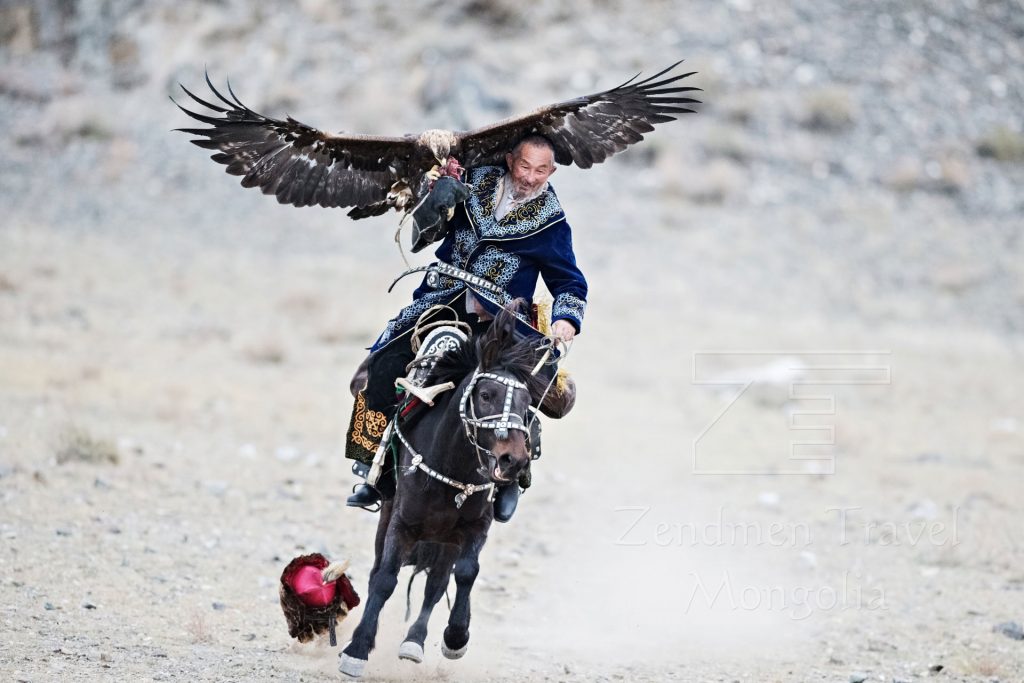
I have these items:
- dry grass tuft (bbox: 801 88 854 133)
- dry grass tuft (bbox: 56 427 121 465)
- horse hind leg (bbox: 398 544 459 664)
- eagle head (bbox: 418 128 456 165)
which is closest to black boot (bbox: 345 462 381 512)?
horse hind leg (bbox: 398 544 459 664)

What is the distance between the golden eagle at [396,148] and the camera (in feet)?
20.3

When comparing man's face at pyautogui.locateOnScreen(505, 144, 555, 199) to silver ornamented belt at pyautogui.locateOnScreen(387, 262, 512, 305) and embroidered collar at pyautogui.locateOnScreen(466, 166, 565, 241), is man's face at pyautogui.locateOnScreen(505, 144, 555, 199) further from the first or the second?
silver ornamented belt at pyautogui.locateOnScreen(387, 262, 512, 305)

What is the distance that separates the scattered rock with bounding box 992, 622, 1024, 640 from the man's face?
13.8 feet

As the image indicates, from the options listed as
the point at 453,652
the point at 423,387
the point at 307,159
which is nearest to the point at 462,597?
the point at 453,652

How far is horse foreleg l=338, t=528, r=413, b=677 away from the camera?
577 centimetres

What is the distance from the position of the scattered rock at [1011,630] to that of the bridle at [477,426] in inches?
147

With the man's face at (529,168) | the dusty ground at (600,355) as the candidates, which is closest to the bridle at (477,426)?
the man's face at (529,168)

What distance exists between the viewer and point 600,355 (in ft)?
56.3

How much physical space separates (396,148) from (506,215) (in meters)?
0.68

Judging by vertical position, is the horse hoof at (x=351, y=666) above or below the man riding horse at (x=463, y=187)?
below

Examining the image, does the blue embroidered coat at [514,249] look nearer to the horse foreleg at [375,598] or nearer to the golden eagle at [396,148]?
the golden eagle at [396,148]

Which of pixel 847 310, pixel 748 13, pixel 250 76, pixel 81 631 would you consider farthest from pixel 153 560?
pixel 748 13

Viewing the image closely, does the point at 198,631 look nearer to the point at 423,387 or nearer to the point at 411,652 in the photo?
the point at 411,652

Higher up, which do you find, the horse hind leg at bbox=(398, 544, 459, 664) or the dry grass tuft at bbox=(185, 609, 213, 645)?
the horse hind leg at bbox=(398, 544, 459, 664)
